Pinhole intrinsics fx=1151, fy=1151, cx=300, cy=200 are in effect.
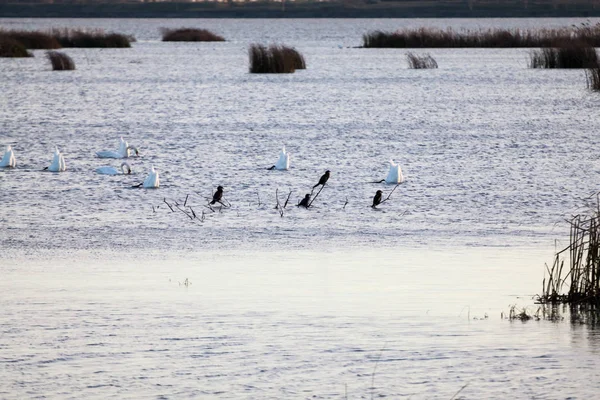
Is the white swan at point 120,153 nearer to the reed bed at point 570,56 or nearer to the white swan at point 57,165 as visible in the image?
the white swan at point 57,165

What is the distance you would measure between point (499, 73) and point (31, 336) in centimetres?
4535

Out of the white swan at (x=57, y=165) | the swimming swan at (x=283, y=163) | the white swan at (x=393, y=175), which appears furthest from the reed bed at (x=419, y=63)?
the white swan at (x=393, y=175)

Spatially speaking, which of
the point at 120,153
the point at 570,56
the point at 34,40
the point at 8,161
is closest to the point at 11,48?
the point at 34,40

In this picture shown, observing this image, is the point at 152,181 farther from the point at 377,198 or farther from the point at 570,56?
the point at 570,56

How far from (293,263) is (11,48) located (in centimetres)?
5591

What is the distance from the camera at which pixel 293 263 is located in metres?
10.9

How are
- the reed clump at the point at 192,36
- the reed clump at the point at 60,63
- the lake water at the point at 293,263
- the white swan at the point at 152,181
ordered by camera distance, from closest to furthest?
1. the lake water at the point at 293,263
2. the white swan at the point at 152,181
3. the reed clump at the point at 60,63
4. the reed clump at the point at 192,36

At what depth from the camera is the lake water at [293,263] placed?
290 inches

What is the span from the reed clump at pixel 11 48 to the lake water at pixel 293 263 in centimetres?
3710

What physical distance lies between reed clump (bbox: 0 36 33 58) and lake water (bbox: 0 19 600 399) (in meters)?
37.1

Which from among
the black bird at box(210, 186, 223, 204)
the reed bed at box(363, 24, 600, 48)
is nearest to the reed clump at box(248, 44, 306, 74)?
the reed bed at box(363, 24, 600, 48)

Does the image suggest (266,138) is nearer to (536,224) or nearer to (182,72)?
(536,224)

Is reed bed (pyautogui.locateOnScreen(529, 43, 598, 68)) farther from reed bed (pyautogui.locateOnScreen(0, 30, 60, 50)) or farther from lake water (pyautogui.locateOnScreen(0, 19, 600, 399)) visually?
reed bed (pyautogui.locateOnScreen(0, 30, 60, 50))

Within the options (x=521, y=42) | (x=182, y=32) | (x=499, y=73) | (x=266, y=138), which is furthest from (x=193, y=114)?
(x=182, y=32)
